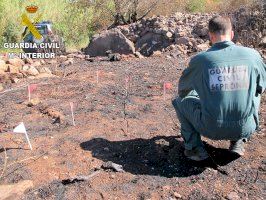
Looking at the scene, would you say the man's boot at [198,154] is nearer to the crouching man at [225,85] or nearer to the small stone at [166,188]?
the crouching man at [225,85]

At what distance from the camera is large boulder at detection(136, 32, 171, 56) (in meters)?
10.2

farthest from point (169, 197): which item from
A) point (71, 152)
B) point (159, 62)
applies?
point (159, 62)

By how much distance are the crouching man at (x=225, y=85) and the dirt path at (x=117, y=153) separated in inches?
14.9

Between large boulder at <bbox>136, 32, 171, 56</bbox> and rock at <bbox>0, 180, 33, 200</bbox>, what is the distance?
7.30 metres

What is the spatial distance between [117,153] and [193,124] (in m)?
0.78

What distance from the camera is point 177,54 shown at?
338 inches

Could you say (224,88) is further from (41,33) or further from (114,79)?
(41,33)

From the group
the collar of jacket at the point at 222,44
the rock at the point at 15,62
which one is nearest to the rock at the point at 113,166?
the collar of jacket at the point at 222,44

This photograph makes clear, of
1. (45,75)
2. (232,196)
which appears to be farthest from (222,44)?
(45,75)

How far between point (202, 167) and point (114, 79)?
10.8 ft

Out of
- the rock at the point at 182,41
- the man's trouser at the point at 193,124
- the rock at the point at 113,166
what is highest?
the rock at the point at 182,41

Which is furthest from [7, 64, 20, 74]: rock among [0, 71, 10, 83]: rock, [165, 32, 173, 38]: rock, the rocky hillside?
[165, 32, 173, 38]: rock

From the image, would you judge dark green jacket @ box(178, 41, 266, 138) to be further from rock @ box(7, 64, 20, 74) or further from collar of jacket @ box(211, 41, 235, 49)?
rock @ box(7, 64, 20, 74)

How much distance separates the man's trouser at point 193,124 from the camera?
312cm
